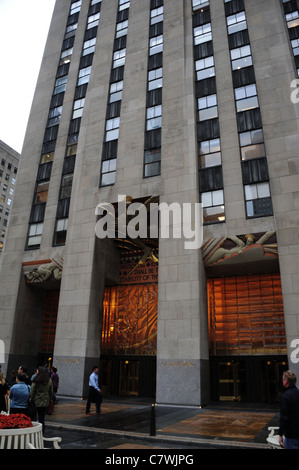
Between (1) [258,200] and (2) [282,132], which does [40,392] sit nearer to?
(1) [258,200]

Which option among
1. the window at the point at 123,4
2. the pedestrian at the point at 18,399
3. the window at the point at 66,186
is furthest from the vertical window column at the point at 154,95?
the pedestrian at the point at 18,399

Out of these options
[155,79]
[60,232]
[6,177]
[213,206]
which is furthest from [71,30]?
[6,177]

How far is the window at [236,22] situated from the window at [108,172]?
15.1 meters

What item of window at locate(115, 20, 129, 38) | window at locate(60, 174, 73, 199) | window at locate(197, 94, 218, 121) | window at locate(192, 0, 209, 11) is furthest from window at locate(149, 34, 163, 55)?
window at locate(60, 174, 73, 199)

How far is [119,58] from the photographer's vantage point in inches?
1252

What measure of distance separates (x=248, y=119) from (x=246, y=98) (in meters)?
1.94

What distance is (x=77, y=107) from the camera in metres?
32.0

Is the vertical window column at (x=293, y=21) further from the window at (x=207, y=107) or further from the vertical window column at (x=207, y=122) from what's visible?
the window at (x=207, y=107)

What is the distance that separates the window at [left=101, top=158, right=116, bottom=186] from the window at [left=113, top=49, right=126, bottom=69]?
10.8 meters

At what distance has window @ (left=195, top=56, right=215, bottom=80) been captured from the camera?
1069 inches

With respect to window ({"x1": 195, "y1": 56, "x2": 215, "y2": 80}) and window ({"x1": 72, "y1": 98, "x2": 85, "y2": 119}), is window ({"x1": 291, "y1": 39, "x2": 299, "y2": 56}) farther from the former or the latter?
window ({"x1": 72, "y1": 98, "x2": 85, "y2": 119})

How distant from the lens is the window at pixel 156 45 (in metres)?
30.0

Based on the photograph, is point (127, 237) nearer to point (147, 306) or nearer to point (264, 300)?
point (147, 306)
